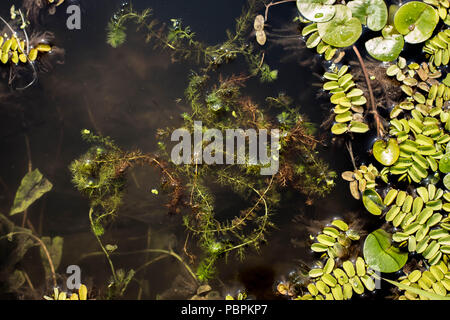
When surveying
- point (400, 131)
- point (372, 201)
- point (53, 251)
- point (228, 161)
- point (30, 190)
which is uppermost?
point (400, 131)

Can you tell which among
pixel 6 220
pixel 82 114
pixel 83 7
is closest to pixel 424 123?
pixel 82 114

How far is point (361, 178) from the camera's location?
2.96m

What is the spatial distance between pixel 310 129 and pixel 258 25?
1.07 metres

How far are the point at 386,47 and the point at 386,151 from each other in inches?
35.9

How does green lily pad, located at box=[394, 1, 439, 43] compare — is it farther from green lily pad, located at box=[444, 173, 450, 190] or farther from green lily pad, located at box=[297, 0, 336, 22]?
green lily pad, located at box=[444, 173, 450, 190]

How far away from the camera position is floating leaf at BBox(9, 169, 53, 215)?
305 centimetres

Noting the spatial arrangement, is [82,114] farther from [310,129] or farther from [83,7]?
[310,129]

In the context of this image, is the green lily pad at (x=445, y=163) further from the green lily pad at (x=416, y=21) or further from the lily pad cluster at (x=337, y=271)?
the green lily pad at (x=416, y=21)

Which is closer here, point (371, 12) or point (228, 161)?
point (371, 12)

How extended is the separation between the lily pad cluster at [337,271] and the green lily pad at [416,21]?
1.73 m

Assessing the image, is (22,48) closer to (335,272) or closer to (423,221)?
(335,272)

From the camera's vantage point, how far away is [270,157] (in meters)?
3.04

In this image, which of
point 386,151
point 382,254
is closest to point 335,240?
point 382,254

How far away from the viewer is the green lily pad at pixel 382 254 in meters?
2.84
